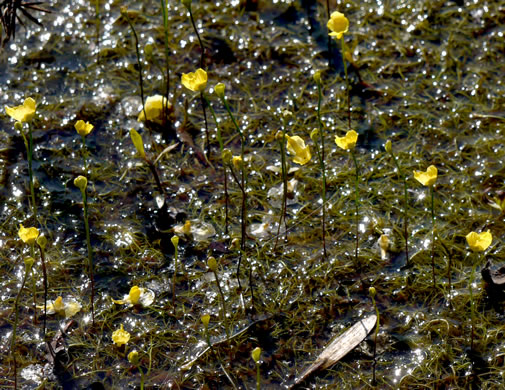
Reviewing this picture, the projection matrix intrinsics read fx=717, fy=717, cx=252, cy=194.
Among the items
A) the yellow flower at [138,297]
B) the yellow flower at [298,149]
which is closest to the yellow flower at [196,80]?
the yellow flower at [298,149]

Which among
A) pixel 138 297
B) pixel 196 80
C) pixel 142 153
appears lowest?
pixel 138 297

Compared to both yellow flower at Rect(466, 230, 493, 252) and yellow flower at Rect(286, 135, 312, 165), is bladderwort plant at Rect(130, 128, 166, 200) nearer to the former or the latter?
yellow flower at Rect(286, 135, 312, 165)

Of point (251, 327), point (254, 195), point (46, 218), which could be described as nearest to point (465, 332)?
point (251, 327)

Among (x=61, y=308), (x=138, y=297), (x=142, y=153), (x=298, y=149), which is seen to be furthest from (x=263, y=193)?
(x=61, y=308)

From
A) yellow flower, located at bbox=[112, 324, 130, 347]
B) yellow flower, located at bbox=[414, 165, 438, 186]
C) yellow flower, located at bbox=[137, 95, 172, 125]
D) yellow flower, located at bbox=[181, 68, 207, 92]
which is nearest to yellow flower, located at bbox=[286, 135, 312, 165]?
yellow flower, located at bbox=[181, 68, 207, 92]

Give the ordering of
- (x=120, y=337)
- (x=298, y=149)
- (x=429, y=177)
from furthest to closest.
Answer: (x=298, y=149)
(x=429, y=177)
(x=120, y=337)

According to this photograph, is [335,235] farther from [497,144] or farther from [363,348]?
[497,144]

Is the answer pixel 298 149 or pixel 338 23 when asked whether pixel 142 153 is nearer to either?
pixel 298 149

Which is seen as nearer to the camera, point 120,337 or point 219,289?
point 120,337
